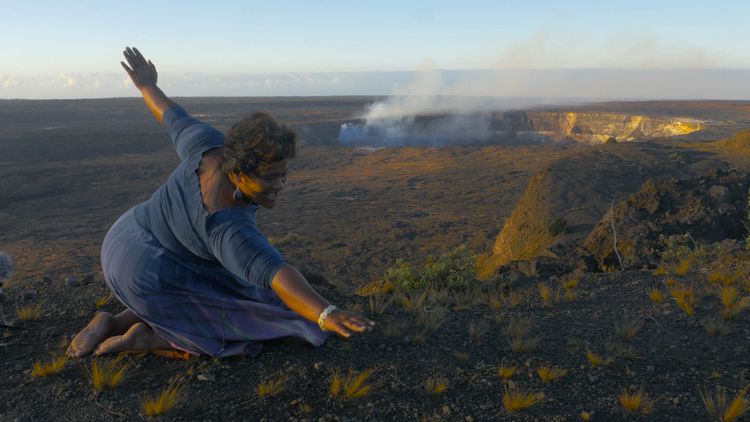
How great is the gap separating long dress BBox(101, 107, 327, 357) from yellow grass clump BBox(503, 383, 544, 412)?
3.46 feet

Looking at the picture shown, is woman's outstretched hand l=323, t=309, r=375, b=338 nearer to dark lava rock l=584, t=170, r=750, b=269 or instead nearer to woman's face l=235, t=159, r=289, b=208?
woman's face l=235, t=159, r=289, b=208

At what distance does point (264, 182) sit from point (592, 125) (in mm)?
48341

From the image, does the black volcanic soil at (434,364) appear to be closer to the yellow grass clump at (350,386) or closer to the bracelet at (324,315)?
the yellow grass clump at (350,386)

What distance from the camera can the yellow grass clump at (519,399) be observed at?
8.51ft

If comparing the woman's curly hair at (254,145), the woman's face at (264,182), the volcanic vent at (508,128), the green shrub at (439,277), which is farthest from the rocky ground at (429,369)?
the volcanic vent at (508,128)

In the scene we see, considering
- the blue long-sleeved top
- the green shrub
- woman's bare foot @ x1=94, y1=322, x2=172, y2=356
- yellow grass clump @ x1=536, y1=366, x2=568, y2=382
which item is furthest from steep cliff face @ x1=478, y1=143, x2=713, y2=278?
the blue long-sleeved top

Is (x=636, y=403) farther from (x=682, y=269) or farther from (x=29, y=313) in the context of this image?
(x=29, y=313)

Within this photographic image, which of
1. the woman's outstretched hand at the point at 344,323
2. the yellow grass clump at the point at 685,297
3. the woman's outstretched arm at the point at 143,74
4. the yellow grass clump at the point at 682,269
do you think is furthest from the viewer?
the yellow grass clump at the point at 682,269

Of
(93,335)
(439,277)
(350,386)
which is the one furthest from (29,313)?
(439,277)

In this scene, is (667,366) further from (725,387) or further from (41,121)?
(41,121)

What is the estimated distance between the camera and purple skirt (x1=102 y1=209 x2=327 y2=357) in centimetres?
270

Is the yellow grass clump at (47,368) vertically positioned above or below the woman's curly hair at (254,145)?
below

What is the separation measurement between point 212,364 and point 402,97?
87836mm

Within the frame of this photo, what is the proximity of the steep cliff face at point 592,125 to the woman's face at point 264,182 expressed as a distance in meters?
40.7
